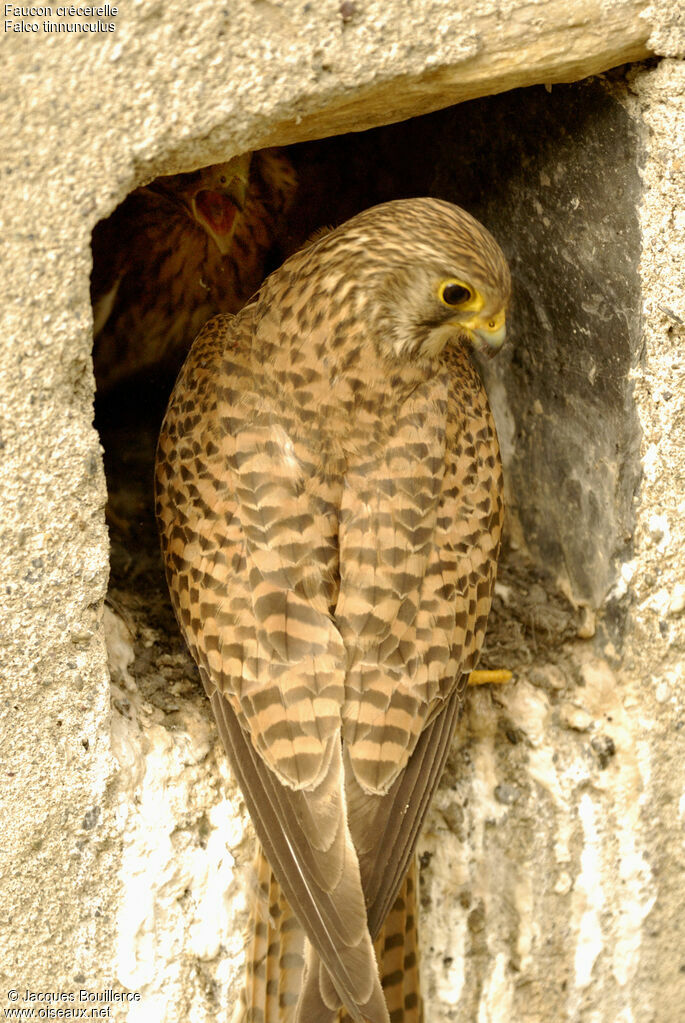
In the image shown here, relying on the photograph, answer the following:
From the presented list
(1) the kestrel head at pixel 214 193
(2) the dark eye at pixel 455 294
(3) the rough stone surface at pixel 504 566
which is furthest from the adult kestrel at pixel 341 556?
(1) the kestrel head at pixel 214 193

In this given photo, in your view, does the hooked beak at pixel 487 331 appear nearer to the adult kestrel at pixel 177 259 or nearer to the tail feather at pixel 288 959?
the adult kestrel at pixel 177 259

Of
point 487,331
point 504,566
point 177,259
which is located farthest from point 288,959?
point 177,259

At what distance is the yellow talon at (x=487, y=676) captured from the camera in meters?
2.46

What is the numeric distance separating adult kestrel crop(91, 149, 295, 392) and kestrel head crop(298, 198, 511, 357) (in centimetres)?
57

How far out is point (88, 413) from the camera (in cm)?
191

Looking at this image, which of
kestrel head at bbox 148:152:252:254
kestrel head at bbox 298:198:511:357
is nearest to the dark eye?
kestrel head at bbox 298:198:511:357

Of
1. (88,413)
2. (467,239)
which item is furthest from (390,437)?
(88,413)

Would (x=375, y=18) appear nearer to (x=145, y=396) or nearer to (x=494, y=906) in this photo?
(x=145, y=396)

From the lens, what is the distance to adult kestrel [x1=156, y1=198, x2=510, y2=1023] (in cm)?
200

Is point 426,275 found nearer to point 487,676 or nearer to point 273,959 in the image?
→ point 487,676

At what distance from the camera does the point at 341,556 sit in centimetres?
214

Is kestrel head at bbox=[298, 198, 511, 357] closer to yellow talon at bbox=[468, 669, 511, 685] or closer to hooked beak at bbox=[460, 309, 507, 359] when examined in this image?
hooked beak at bbox=[460, 309, 507, 359]

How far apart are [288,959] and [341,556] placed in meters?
0.70

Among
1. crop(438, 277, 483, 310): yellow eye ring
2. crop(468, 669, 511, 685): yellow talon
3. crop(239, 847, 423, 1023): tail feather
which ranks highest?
crop(438, 277, 483, 310): yellow eye ring
